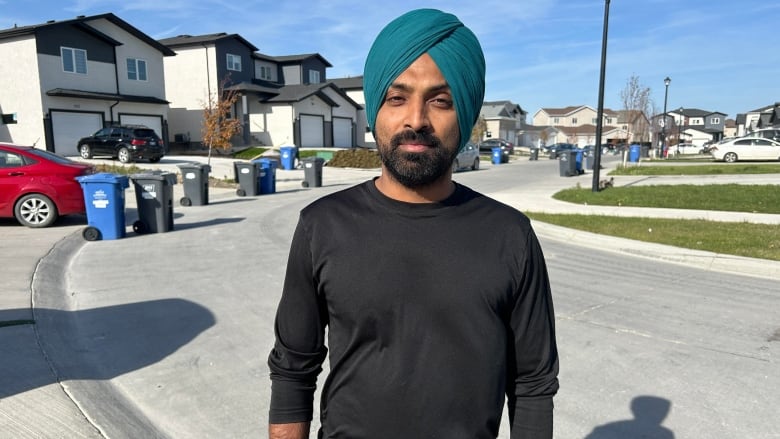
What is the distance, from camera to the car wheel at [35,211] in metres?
9.94

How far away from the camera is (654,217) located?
456 inches

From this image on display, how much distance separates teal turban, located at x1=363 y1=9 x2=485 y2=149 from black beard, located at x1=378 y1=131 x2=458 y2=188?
10 centimetres

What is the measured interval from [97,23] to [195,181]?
2158 centimetres

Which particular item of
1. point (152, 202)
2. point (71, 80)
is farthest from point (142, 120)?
point (152, 202)

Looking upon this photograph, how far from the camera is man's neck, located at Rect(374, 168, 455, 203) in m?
1.56

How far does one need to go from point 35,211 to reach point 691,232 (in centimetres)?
1194

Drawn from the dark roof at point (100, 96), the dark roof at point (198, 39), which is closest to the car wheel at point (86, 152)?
the dark roof at point (100, 96)

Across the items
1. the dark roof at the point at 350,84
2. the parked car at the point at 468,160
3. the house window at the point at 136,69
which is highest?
the dark roof at the point at 350,84

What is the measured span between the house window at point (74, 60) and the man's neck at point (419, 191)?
31.4m

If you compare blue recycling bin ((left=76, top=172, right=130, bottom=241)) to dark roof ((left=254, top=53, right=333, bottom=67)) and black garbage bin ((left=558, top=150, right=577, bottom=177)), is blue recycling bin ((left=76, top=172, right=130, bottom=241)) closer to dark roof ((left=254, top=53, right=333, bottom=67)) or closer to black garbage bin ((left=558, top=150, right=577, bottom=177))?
black garbage bin ((left=558, top=150, right=577, bottom=177))

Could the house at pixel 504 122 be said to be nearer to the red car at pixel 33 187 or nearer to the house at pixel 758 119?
the house at pixel 758 119

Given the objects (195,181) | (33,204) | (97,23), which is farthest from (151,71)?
(33,204)

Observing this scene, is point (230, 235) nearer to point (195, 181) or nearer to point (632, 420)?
point (195, 181)

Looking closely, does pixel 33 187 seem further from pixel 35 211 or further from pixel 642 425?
pixel 642 425
